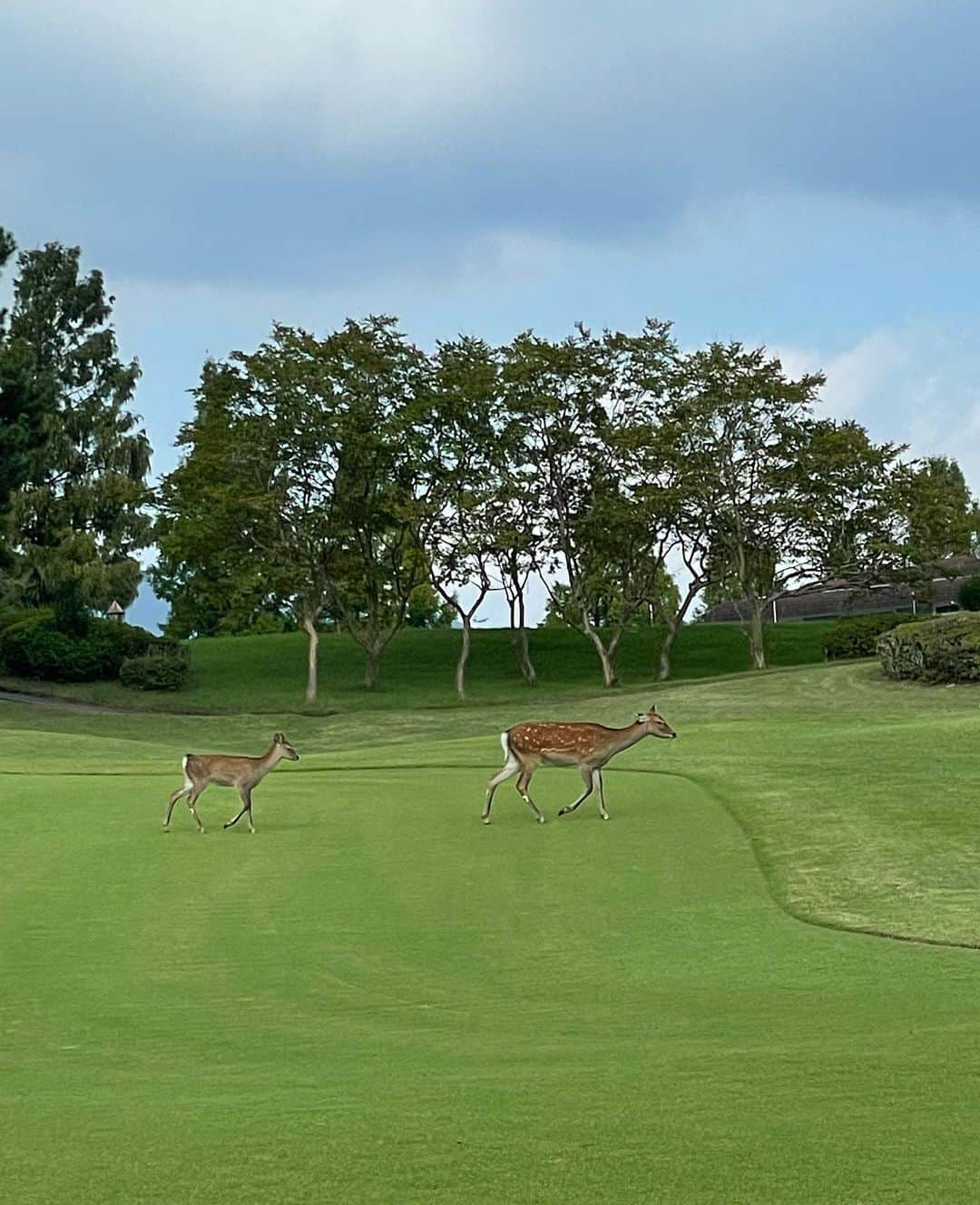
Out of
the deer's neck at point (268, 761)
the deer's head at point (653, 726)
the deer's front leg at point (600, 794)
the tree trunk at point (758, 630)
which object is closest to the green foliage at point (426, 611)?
the tree trunk at point (758, 630)

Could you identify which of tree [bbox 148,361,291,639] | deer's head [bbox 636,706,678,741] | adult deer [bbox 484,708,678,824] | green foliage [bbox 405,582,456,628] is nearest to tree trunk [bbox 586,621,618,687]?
tree [bbox 148,361,291,639]

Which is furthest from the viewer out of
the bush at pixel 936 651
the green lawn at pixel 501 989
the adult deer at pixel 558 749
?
the bush at pixel 936 651

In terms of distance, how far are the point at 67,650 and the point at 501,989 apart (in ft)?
188

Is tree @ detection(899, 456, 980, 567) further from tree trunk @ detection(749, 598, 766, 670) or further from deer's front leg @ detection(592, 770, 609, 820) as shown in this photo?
deer's front leg @ detection(592, 770, 609, 820)

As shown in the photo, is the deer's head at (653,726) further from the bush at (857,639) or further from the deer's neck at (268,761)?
the bush at (857,639)

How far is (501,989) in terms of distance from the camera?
10.8m

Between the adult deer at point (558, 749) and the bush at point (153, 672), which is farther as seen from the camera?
the bush at point (153, 672)

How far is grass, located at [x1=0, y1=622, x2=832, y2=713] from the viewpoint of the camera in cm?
6353

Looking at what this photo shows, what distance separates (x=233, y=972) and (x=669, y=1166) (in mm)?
6234

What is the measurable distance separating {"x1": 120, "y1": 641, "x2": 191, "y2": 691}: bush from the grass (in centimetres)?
56

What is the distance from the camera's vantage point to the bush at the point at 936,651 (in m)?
43.1

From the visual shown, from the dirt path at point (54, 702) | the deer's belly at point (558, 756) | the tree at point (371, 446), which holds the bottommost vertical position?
the deer's belly at point (558, 756)

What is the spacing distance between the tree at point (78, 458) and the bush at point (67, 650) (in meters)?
2.85

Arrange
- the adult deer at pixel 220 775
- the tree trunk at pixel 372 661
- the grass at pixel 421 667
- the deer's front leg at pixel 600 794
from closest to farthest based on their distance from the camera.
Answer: the adult deer at pixel 220 775 → the deer's front leg at pixel 600 794 → the grass at pixel 421 667 → the tree trunk at pixel 372 661
